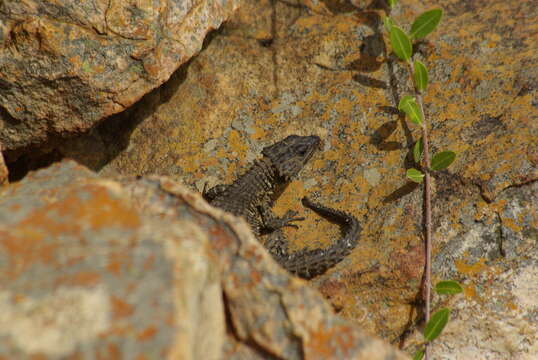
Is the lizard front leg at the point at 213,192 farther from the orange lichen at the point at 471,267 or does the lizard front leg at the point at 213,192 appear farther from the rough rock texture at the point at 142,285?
the orange lichen at the point at 471,267

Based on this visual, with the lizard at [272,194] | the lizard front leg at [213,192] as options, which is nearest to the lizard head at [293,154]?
the lizard at [272,194]

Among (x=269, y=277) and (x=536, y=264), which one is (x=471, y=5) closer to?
(x=536, y=264)

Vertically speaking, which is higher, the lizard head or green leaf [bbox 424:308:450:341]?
the lizard head

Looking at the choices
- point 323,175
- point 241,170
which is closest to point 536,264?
point 323,175

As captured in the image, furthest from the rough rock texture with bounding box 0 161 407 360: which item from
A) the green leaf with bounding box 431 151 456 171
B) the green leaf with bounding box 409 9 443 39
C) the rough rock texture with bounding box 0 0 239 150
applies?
the green leaf with bounding box 409 9 443 39

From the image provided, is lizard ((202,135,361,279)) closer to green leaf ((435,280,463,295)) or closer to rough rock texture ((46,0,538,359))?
rough rock texture ((46,0,538,359))

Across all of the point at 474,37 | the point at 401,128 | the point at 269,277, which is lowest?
the point at 269,277

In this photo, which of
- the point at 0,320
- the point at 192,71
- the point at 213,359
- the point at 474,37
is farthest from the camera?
the point at 192,71
